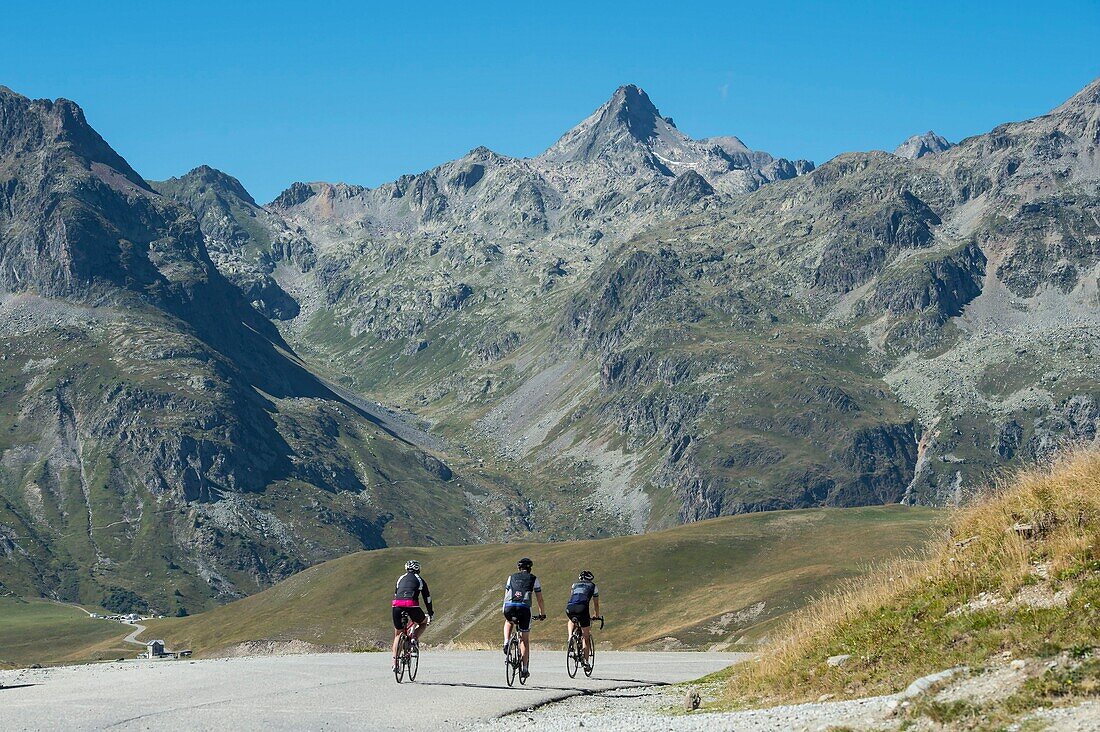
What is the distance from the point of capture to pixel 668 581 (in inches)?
6038

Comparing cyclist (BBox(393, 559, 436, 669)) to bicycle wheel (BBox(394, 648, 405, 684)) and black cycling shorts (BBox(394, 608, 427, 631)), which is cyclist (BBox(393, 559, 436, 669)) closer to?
black cycling shorts (BBox(394, 608, 427, 631))

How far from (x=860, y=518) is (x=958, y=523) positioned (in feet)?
585

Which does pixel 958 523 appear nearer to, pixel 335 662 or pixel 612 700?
pixel 612 700

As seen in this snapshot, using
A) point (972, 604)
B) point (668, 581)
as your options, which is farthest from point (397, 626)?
point (668, 581)

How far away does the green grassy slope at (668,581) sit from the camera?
115 metres

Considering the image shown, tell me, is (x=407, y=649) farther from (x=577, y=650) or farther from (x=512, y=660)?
(x=577, y=650)

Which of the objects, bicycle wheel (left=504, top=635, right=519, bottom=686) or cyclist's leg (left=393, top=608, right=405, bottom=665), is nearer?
bicycle wheel (left=504, top=635, right=519, bottom=686)

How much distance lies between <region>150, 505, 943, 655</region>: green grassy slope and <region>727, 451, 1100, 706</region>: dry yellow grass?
243 ft

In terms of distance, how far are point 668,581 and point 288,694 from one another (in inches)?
5032

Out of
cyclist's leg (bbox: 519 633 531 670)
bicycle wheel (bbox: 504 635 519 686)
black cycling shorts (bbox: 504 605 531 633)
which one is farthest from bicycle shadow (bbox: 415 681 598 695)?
black cycling shorts (bbox: 504 605 531 633)

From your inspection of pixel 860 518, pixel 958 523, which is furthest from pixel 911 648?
pixel 860 518

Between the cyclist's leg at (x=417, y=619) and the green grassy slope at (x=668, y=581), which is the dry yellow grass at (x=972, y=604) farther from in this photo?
the green grassy slope at (x=668, y=581)

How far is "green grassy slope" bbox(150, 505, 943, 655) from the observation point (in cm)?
11492

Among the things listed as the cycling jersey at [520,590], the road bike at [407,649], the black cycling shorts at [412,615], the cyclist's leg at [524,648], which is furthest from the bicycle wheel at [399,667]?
the cyclist's leg at [524,648]
